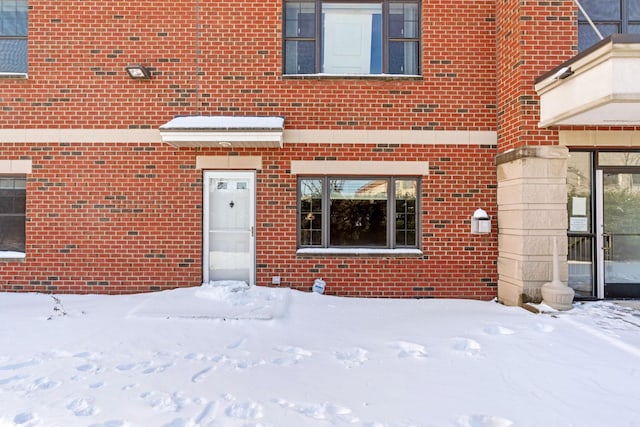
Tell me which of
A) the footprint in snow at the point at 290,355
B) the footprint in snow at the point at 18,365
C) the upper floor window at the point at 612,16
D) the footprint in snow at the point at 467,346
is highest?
the upper floor window at the point at 612,16

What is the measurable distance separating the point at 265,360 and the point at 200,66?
531 cm

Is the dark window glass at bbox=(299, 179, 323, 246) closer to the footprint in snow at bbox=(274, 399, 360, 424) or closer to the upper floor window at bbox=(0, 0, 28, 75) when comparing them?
the footprint in snow at bbox=(274, 399, 360, 424)

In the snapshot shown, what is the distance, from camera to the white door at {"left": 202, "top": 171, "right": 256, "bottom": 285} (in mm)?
6891

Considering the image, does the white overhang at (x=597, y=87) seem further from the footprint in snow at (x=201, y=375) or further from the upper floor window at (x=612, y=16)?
the footprint in snow at (x=201, y=375)

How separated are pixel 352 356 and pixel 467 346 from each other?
54.7 inches

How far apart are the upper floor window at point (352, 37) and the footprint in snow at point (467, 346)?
4803 millimetres

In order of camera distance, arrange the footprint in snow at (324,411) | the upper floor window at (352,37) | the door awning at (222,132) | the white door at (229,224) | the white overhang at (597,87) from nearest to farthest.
A: the footprint in snow at (324,411) → the white overhang at (597,87) → the door awning at (222,132) → the white door at (229,224) → the upper floor window at (352,37)

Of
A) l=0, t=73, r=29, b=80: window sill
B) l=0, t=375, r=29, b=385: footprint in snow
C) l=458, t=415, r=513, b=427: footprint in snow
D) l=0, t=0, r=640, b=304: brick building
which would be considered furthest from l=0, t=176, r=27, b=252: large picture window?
l=458, t=415, r=513, b=427: footprint in snow

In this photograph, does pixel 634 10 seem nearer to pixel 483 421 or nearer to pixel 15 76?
pixel 483 421

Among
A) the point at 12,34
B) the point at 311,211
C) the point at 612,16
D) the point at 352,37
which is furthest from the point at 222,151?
the point at 612,16

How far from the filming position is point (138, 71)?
6520mm

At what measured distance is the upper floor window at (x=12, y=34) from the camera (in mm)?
6969

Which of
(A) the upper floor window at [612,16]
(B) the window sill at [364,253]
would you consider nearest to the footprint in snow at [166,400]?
(B) the window sill at [364,253]

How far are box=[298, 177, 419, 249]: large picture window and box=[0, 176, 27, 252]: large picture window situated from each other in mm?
5064
